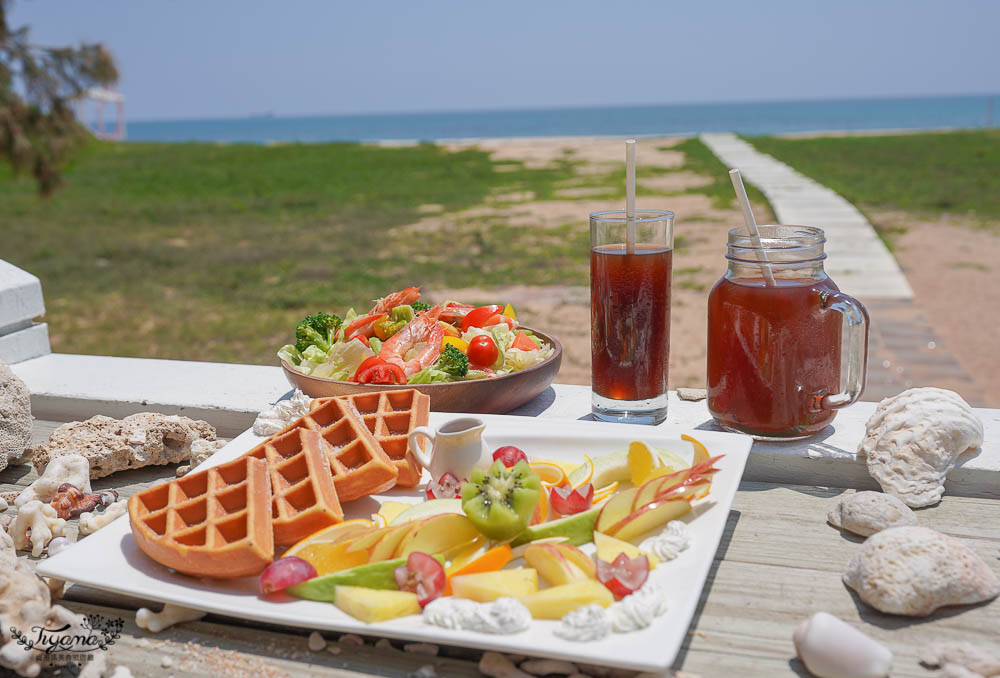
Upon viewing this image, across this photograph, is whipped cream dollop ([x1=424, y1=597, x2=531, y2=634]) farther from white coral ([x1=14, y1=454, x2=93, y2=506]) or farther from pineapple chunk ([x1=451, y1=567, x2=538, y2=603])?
white coral ([x1=14, y1=454, x2=93, y2=506])

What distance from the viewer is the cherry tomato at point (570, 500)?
1898mm

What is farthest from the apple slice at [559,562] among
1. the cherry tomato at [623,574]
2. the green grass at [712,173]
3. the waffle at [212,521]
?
the green grass at [712,173]

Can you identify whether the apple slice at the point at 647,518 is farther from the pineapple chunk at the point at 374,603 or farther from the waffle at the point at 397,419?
the waffle at the point at 397,419

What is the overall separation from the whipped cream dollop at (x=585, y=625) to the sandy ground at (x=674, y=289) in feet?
20.8

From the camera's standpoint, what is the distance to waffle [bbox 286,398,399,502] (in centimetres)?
195

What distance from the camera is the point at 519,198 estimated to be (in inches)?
870

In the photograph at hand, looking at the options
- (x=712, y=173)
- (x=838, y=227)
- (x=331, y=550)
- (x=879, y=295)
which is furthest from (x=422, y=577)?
(x=712, y=173)

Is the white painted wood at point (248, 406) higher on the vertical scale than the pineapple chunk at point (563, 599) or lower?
lower

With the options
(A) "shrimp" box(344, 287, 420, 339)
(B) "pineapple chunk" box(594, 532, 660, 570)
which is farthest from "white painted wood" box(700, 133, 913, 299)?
(B) "pineapple chunk" box(594, 532, 660, 570)

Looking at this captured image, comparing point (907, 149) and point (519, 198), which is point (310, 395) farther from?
point (907, 149)

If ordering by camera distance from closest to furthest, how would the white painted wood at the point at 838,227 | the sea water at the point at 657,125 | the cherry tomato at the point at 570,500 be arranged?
the cherry tomato at the point at 570,500
the white painted wood at the point at 838,227
the sea water at the point at 657,125

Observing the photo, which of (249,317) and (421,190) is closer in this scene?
(249,317)

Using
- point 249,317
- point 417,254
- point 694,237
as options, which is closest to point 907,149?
point 694,237

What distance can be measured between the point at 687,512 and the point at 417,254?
13.3m
